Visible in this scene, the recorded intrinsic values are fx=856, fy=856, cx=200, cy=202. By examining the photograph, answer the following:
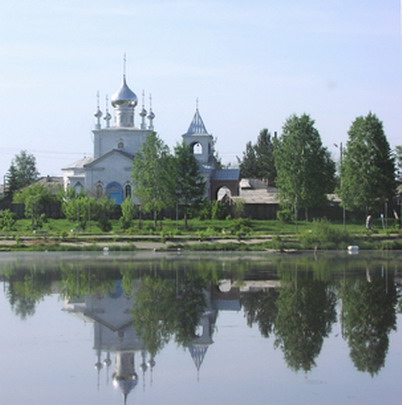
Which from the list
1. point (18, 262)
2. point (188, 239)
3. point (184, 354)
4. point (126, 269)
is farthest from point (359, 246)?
point (184, 354)

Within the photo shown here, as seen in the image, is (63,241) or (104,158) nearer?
(63,241)

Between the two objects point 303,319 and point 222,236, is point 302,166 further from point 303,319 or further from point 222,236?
point 303,319

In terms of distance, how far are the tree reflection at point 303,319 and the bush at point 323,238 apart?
12.2 metres

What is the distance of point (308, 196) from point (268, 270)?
23616mm

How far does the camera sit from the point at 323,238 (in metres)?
38.2

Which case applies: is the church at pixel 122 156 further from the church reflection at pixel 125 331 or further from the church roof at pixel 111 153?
the church reflection at pixel 125 331

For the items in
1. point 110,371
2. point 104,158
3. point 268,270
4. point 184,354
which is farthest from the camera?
point 104,158

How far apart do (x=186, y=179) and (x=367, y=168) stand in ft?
36.0

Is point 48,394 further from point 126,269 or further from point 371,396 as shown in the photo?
point 126,269

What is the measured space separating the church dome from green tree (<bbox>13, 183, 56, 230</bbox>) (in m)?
9.13

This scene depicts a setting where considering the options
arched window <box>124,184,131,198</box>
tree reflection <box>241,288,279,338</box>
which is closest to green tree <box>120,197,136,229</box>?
arched window <box>124,184,131,198</box>

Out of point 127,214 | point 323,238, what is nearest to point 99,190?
point 127,214

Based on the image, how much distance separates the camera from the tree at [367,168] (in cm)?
5122

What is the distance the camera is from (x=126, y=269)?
1209 inches
